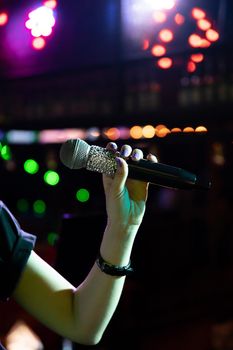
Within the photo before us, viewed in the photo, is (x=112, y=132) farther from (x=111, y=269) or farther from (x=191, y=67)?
(x=111, y=269)

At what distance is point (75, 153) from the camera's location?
1.01 metres

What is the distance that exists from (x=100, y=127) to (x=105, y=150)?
4.88 m

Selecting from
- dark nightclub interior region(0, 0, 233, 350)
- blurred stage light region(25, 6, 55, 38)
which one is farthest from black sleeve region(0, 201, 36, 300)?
blurred stage light region(25, 6, 55, 38)

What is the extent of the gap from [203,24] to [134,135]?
1832mm

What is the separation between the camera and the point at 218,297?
4883 mm

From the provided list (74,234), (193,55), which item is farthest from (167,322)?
(74,234)

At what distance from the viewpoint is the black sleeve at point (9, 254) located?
3.10ft

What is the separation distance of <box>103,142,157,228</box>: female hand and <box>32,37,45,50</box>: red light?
248 cm

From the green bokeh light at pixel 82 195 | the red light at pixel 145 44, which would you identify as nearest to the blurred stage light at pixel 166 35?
the red light at pixel 145 44

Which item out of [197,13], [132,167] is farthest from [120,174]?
[197,13]

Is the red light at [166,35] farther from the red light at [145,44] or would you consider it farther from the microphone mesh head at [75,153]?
the microphone mesh head at [75,153]

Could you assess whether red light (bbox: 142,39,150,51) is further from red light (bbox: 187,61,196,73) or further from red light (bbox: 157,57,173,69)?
red light (bbox: 187,61,196,73)

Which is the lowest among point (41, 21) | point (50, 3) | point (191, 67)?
point (191, 67)

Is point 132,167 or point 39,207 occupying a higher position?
point 132,167
